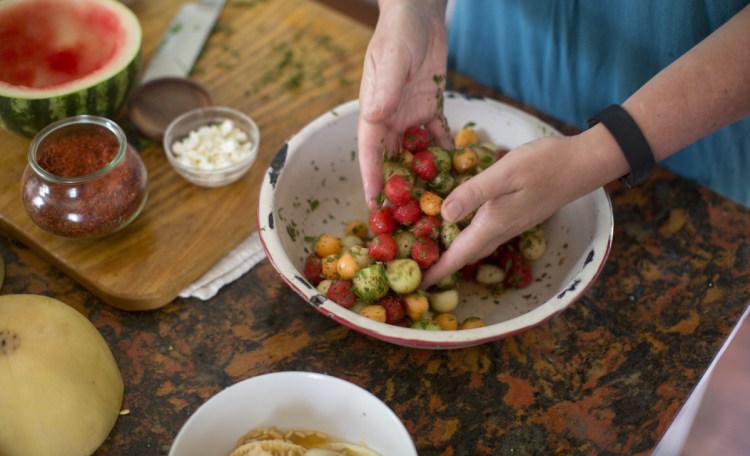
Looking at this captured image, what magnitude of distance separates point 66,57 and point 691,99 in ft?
4.51

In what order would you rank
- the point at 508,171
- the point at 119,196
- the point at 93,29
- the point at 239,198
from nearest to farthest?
the point at 508,171
the point at 119,196
the point at 239,198
the point at 93,29

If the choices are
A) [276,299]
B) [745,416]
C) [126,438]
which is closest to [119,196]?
[276,299]

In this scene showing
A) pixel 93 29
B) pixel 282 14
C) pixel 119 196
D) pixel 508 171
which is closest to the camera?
pixel 508 171

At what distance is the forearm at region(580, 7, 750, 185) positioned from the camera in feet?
3.91

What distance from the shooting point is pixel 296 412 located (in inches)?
44.2

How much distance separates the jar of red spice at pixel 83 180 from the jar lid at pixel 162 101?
8.6 inches

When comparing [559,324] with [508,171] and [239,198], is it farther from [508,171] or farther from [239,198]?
[239,198]

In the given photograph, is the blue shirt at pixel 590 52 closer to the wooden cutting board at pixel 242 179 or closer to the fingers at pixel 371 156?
the wooden cutting board at pixel 242 179

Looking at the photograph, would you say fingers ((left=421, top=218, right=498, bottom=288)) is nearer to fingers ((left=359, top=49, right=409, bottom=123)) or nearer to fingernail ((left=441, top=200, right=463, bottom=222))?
fingernail ((left=441, top=200, right=463, bottom=222))

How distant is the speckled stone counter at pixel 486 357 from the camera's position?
1.24 meters

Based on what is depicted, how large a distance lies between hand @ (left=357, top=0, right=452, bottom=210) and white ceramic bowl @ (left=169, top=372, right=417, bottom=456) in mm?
419

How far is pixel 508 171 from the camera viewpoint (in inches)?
46.1

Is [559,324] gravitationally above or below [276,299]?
above

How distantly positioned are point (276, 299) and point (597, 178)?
0.64 meters
